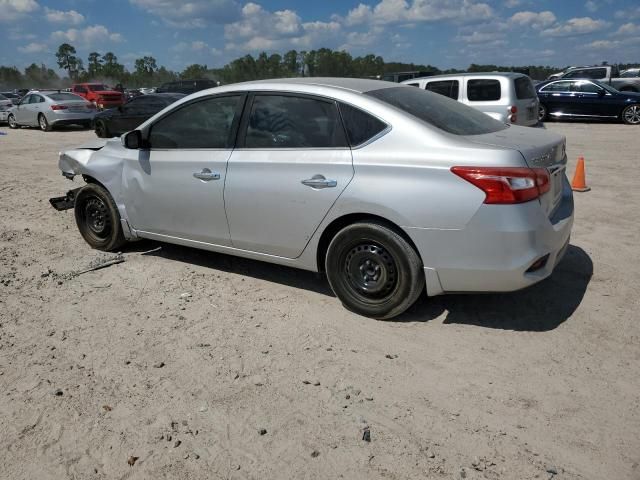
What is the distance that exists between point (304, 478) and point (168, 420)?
0.86 metres

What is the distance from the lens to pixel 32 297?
448 centimetres

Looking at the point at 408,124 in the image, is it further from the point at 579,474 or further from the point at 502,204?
the point at 579,474

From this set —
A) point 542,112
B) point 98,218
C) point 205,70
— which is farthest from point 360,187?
point 205,70

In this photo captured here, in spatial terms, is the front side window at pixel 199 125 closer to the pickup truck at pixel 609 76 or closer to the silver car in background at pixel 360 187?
the silver car in background at pixel 360 187

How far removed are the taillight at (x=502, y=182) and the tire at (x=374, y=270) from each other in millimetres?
617

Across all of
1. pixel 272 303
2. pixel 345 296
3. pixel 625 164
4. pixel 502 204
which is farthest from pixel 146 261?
pixel 625 164

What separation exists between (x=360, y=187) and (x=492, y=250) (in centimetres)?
95

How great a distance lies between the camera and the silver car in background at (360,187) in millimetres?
3367

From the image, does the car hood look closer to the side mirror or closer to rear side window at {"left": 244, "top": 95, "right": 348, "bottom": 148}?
rear side window at {"left": 244, "top": 95, "right": 348, "bottom": 148}

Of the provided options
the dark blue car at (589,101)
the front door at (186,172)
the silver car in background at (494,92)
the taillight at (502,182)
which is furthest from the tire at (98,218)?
the dark blue car at (589,101)

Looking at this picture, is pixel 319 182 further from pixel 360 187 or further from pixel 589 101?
pixel 589 101

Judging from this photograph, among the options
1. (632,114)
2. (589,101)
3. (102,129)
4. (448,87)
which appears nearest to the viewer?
(448,87)

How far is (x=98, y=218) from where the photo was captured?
550cm

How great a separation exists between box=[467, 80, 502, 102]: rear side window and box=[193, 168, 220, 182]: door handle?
31.6 feet
